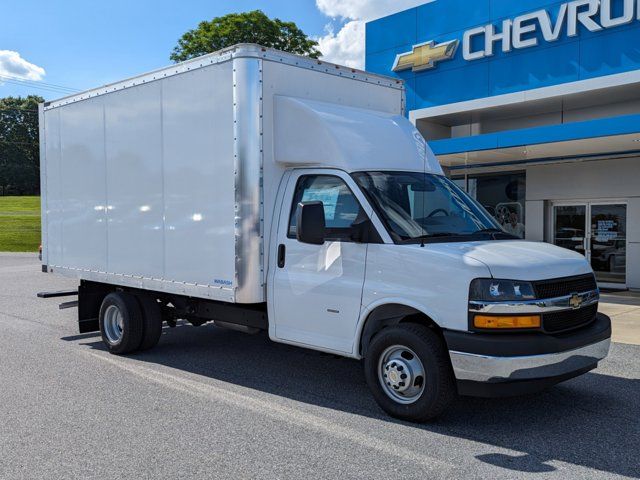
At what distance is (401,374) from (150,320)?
12.5 ft

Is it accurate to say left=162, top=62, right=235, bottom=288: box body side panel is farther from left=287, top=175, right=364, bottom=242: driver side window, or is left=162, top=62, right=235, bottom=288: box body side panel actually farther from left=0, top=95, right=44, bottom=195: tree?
left=0, top=95, right=44, bottom=195: tree

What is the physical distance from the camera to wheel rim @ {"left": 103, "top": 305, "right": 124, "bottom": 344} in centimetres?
782

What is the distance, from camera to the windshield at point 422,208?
17.5ft

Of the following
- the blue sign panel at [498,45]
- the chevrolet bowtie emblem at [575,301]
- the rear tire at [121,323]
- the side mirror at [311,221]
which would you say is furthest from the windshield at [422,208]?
the blue sign panel at [498,45]

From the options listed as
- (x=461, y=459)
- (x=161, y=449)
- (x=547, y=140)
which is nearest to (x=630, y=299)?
(x=547, y=140)

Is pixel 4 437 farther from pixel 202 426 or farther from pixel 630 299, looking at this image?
pixel 630 299

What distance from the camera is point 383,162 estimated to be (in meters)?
5.86

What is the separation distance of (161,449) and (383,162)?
10.5 feet

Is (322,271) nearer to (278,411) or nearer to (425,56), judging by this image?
(278,411)

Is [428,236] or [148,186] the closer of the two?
[428,236]

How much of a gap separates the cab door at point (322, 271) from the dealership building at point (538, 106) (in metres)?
8.51

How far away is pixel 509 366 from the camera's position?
14.8 ft

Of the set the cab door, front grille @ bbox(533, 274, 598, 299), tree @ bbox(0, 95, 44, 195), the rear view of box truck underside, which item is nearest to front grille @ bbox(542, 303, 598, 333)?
front grille @ bbox(533, 274, 598, 299)

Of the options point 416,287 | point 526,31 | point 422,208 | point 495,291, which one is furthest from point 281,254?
point 526,31
